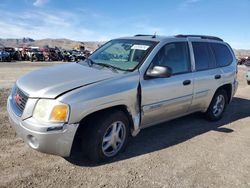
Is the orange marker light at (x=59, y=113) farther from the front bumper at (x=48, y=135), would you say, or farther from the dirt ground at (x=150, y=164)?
the dirt ground at (x=150, y=164)

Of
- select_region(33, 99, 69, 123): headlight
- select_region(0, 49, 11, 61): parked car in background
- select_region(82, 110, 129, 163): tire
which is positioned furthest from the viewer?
select_region(0, 49, 11, 61): parked car in background

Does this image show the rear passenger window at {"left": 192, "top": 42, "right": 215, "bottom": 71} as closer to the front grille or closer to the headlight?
the headlight

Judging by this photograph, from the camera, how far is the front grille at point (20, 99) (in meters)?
3.88

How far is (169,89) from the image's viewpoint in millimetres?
4941

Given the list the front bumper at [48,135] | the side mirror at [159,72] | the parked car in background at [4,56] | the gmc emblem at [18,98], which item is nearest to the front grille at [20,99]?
the gmc emblem at [18,98]

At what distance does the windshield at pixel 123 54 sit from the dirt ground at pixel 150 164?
135cm

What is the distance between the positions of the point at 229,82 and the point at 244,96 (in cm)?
407

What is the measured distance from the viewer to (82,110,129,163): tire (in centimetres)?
399

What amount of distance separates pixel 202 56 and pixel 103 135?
292cm

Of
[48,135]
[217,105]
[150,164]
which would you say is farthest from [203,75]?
[48,135]

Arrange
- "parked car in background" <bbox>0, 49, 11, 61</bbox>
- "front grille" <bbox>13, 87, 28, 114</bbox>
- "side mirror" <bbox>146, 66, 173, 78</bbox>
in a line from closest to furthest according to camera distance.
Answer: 1. "front grille" <bbox>13, 87, 28, 114</bbox>
2. "side mirror" <bbox>146, 66, 173, 78</bbox>
3. "parked car in background" <bbox>0, 49, 11, 61</bbox>

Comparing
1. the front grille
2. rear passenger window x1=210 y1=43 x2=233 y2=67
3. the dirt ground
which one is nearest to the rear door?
rear passenger window x1=210 y1=43 x2=233 y2=67

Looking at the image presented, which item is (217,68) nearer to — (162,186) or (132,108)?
(132,108)

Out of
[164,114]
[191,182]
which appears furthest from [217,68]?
[191,182]
